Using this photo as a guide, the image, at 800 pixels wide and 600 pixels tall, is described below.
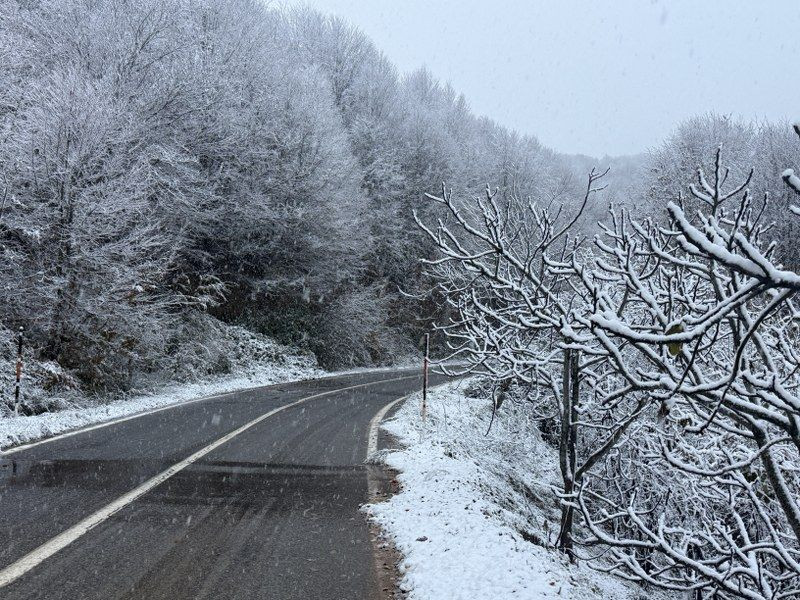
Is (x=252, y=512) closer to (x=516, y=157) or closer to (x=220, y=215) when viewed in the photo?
(x=220, y=215)

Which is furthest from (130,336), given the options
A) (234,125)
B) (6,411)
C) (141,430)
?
(234,125)

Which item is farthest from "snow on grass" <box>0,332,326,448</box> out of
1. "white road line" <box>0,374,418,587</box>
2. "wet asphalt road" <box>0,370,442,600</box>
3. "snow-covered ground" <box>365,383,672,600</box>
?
"snow-covered ground" <box>365,383,672,600</box>

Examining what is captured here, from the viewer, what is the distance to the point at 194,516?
221 inches

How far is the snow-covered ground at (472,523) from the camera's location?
4430 mm

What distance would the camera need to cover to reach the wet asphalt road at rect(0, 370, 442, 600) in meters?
4.25

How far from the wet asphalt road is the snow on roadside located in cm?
64

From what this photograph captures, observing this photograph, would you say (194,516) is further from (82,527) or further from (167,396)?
(167,396)

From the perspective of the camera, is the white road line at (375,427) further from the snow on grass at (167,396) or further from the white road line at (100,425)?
the snow on grass at (167,396)

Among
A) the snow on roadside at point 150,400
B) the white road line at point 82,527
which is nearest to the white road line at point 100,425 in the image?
the snow on roadside at point 150,400

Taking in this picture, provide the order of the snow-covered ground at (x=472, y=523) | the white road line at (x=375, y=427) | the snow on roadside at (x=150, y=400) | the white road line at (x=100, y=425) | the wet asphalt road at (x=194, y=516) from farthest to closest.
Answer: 1. the snow on roadside at (x=150, y=400)
2. the white road line at (x=375, y=427)
3. the white road line at (x=100, y=425)
4. the snow-covered ground at (x=472, y=523)
5. the wet asphalt road at (x=194, y=516)

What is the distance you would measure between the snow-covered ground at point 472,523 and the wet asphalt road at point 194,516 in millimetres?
416

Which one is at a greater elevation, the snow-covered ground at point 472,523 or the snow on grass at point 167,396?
the snow on grass at point 167,396

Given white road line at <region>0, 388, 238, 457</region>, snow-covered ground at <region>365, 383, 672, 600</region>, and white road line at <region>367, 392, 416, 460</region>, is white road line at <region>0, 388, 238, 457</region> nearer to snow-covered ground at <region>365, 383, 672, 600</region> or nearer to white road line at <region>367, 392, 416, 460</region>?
white road line at <region>367, 392, 416, 460</region>

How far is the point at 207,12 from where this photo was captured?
2512 cm
